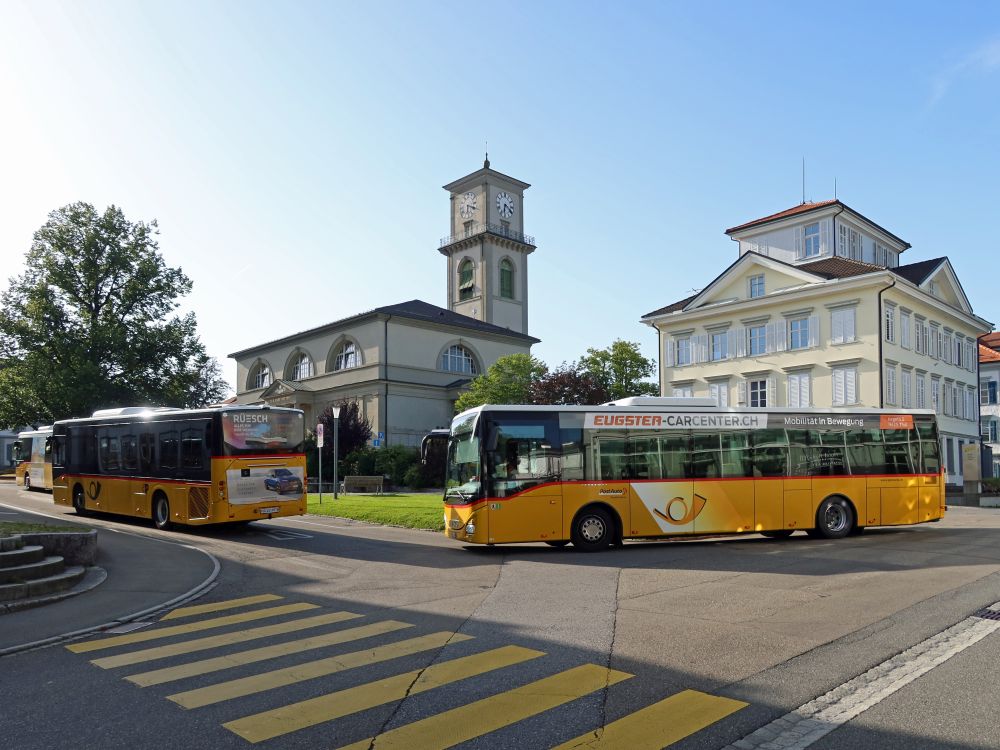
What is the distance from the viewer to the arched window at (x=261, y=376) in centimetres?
7581

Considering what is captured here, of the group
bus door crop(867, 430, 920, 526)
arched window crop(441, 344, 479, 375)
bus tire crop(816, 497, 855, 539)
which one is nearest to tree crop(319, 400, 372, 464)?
arched window crop(441, 344, 479, 375)

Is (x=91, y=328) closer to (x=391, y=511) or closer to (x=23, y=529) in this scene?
(x=391, y=511)

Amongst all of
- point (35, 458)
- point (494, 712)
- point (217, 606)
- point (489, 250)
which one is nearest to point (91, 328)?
point (35, 458)

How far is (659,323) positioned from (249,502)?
115ft

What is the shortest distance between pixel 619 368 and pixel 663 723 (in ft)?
158

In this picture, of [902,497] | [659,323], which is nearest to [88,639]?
[902,497]

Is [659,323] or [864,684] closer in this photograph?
[864,684]

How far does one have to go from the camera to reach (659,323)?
5103 cm

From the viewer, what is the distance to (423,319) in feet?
212

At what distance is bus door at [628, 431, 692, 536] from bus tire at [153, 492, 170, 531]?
475 inches

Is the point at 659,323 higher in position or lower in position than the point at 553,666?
higher

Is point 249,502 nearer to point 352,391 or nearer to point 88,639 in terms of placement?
point 88,639

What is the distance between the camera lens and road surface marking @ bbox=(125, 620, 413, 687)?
7.04 meters

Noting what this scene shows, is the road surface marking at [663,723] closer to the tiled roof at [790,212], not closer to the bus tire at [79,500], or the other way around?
the bus tire at [79,500]
